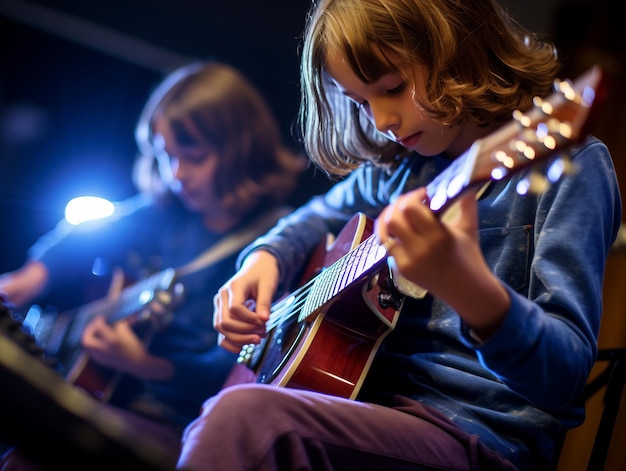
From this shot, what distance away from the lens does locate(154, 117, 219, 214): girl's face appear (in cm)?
218

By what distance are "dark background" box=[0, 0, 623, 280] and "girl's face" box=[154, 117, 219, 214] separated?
2.56 feet

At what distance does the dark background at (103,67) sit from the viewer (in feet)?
9.55

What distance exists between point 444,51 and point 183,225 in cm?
140

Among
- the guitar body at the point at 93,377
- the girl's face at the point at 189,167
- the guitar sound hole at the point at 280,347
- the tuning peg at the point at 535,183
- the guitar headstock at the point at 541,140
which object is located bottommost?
the guitar body at the point at 93,377

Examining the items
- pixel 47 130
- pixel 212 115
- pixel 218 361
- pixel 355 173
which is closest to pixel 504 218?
pixel 355 173

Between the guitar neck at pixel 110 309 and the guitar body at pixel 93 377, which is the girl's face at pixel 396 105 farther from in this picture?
the guitar body at pixel 93 377

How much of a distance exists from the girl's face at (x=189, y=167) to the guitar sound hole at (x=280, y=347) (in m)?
0.93

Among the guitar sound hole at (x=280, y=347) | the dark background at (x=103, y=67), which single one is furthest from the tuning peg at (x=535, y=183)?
the dark background at (x=103, y=67)

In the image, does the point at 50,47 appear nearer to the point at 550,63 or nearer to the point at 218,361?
the point at 218,361

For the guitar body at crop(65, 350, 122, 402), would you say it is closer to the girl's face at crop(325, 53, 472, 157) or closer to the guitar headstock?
the girl's face at crop(325, 53, 472, 157)

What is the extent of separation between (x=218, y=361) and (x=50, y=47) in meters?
1.87

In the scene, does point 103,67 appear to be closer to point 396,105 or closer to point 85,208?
point 85,208

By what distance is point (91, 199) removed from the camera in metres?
2.72

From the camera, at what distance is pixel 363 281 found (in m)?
1.12
